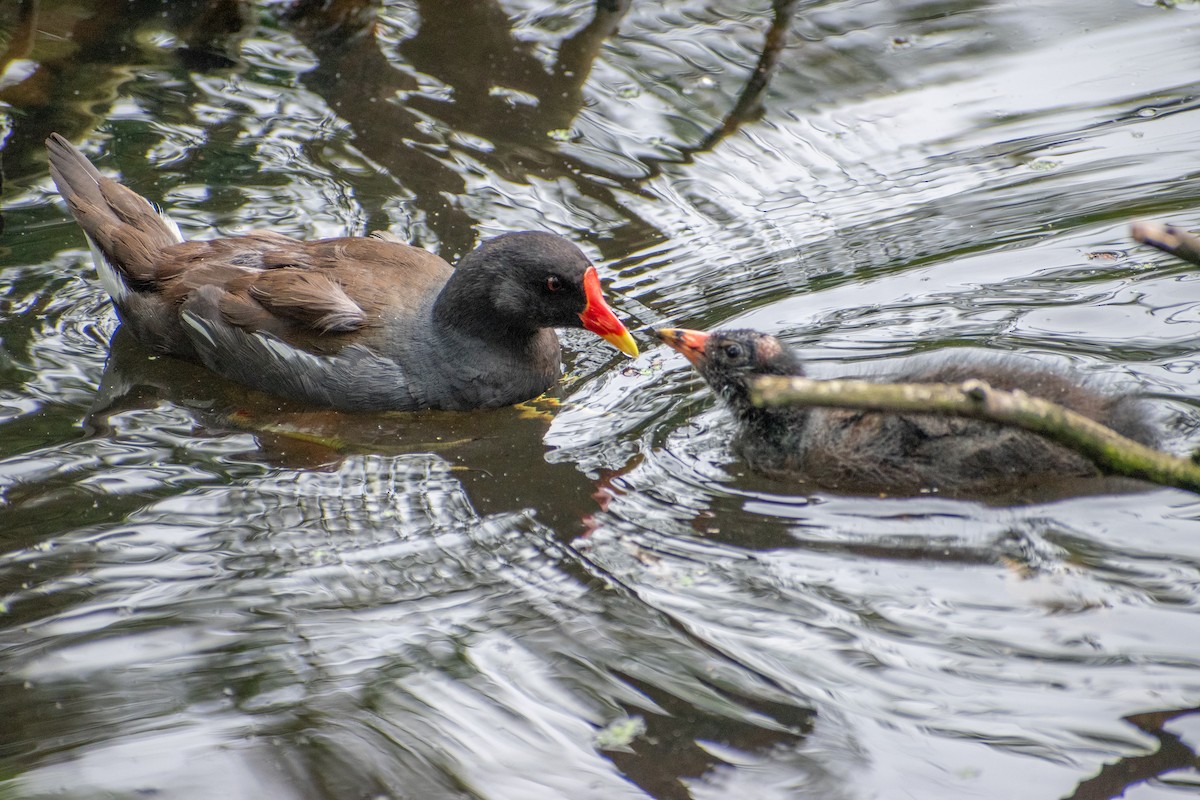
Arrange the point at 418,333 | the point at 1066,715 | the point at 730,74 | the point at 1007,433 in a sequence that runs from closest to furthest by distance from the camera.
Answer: the point at 1066,715 < the point at 1007,433 < the point at 418,333 < the point at 730,74

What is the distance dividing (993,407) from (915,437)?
1.75m

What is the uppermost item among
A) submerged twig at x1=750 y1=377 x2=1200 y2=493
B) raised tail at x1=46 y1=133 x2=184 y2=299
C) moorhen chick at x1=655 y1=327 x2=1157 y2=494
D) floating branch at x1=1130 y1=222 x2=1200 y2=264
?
floating branch at x1=1130 y1=222 x2=1200 y2=264

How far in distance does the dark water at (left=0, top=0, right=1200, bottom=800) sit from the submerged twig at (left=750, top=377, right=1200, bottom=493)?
2.73 feet

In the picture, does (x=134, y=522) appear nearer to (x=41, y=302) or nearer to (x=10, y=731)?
(x=10, y=731)

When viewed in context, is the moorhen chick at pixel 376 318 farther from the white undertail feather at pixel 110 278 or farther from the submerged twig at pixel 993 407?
the submerged twig at pixel 993 407

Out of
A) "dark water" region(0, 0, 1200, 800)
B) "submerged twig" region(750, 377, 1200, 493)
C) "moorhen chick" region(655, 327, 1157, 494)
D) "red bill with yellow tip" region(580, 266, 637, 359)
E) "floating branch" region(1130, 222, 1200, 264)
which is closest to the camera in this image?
"floating branch" region(1130, 222, 1200, 264)

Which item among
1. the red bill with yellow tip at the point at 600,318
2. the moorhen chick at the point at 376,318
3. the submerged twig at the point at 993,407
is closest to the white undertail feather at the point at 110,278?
the moorhen chick at the point at 376,318

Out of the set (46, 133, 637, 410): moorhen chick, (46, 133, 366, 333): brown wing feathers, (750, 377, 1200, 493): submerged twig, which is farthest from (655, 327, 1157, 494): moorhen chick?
(46, 133, 366, 333): brown wing feathers

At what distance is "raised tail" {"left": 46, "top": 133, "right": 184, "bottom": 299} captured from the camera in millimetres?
6180

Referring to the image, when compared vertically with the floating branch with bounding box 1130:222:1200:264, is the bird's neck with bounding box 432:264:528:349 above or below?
below

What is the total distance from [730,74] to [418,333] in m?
Answer: 3.31

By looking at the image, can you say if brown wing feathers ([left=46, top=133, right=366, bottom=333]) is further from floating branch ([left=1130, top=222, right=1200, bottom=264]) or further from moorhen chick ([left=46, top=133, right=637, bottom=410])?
floating branch ([left=1130, top=222, right=1200, bottom=264])

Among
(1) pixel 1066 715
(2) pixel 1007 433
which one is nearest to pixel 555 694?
(1) pixel 1066 715

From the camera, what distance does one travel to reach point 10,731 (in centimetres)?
370
